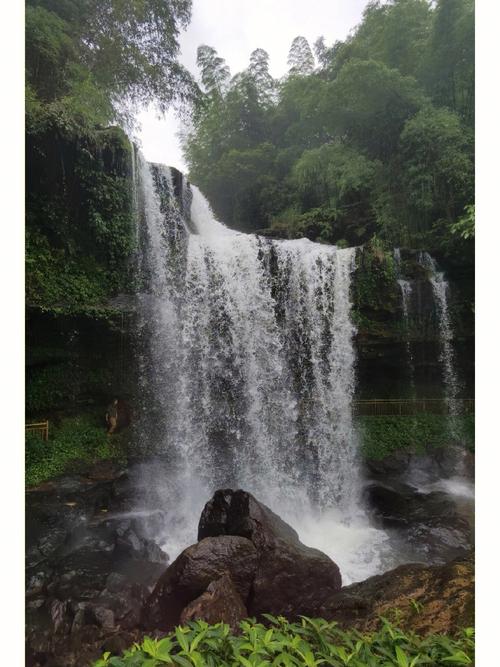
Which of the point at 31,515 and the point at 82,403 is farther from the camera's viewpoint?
the point at 82,403

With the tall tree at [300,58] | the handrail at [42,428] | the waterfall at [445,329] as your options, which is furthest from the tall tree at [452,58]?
the handrail at [42,428]

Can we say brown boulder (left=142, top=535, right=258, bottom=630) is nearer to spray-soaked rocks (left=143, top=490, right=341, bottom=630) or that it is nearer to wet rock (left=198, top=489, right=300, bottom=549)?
spray-soaked rocks (left=143, top=490, right=341, bottom=630)

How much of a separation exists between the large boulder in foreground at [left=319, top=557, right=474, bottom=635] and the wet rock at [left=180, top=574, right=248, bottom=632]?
0.72 metres

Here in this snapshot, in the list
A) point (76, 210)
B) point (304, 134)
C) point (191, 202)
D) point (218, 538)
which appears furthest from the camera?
point (191, 202)

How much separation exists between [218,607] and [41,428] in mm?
2469

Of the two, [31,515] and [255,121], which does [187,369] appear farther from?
[255,121]

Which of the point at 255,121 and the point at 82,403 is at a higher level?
the point at 255,121

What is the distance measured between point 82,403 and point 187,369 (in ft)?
5.00

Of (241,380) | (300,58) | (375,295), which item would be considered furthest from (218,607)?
(375,295)

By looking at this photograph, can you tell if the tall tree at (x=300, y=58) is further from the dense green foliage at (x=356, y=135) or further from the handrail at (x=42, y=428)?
the handrail at (x=42, y=428)

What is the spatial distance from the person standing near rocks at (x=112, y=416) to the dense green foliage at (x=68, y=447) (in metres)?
0.09

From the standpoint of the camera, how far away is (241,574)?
11.6 ft

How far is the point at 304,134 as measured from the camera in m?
5.70
